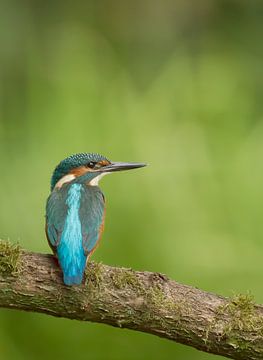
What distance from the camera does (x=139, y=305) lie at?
2.75 meters

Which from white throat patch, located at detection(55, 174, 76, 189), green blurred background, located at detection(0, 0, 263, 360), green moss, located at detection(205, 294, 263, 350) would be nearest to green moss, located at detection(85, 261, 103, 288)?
green moss, located at detection(205, 294, 263, 350)

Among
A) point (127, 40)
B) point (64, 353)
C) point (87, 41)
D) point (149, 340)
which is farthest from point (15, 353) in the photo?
point (127, 40)

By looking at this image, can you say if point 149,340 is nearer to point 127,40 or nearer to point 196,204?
point 196,204

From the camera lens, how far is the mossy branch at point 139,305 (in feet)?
8.95

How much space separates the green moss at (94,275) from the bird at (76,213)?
0.07ft

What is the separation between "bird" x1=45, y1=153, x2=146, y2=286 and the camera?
2812 millimetres

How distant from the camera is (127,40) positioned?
24.0ft

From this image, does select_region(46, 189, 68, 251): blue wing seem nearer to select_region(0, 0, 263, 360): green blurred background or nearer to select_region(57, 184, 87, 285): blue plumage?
select_region(57, 184, 87, 285): blue plumage

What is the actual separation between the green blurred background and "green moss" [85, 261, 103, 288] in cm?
91

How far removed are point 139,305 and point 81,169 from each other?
776 mm

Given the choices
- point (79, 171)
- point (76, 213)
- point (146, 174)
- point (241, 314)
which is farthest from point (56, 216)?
point (146, 174)

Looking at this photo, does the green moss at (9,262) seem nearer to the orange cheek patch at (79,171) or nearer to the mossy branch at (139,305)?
the mossy branch at (139,305)

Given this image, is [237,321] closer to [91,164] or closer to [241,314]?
[241,314]

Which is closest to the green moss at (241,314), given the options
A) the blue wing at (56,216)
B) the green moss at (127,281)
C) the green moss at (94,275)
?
the green moss at (127,281)
